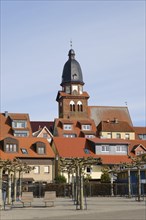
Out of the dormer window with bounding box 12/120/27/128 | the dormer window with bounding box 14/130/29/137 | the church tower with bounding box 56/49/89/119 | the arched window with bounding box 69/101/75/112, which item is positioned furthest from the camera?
the arched window with bounding box 69/101/75/112

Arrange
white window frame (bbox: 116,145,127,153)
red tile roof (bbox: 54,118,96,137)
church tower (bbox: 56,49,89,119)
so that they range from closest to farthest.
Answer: white window frame (bbox: 116,145,127,153), red tile roof (bbox: 54,118,96,137), church tower (bbox: 56,49,89,119)

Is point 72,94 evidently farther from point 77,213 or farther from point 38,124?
point 77,213

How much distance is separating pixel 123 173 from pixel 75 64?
6362 cm

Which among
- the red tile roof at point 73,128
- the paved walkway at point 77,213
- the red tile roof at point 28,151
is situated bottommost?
the paved walkway at point 77,213

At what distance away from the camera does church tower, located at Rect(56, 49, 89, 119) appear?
417 ft

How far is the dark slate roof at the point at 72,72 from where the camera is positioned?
130 m

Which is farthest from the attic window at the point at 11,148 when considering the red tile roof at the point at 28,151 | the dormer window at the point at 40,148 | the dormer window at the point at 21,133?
the dormer window at the point at 21,133

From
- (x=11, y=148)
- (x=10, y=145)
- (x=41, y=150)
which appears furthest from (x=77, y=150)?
(x=10, y=145)

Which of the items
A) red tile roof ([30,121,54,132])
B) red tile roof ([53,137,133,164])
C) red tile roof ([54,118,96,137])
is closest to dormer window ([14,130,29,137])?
red tile roof ([54,118,96,137])

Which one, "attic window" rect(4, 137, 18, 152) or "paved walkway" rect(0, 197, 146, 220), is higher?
"attic window" rect(4, 137, 18, 152)

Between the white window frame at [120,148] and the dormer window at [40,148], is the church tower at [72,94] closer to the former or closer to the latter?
the white window frame at [120,148]

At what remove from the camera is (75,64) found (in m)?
132

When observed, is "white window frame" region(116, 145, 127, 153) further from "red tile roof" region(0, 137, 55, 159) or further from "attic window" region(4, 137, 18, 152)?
"attic window" region(4, 137, 18, 152)

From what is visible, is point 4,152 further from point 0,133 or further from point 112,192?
point 112,192
